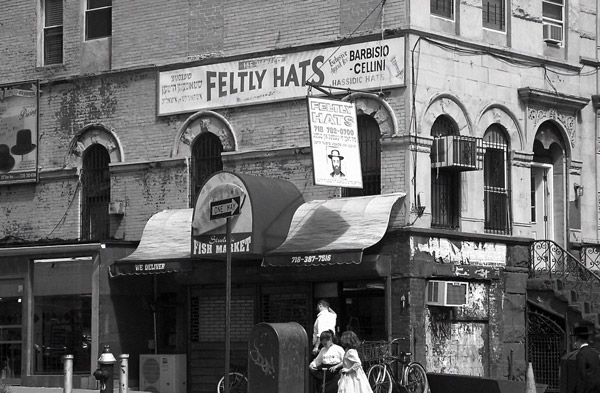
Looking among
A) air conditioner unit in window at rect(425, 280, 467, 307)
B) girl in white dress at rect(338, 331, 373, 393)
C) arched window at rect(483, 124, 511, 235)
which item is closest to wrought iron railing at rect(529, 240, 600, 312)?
arched window at rect(483, 124, 511, 235)

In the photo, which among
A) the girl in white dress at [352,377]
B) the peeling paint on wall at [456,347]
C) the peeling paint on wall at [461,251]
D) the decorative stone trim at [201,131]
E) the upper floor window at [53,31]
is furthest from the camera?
the upper floor window at [53,31]

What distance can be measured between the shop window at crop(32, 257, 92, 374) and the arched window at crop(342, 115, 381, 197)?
22.3ft

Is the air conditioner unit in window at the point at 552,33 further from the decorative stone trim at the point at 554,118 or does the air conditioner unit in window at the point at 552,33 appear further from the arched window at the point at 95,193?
the arched window at the point at 95,193

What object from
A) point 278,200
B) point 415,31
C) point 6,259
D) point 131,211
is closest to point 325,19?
point 415,31

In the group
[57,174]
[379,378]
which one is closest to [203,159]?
[57,174]

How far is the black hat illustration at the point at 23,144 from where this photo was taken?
3378cm

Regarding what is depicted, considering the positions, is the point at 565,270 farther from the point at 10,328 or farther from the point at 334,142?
the point at 10,328

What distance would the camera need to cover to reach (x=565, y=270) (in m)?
30.5

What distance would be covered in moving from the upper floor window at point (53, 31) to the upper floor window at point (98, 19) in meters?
0.90

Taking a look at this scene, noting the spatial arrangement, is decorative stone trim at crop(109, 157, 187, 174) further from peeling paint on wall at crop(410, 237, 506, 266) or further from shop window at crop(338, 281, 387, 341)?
peeling paint on wall at crop(410, 237, 506, 266)

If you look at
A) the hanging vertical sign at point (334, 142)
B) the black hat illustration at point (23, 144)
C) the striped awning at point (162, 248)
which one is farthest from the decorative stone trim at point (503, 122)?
the black hat illustration at point (23, 144)

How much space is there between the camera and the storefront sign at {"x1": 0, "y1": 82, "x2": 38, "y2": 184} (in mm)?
33719

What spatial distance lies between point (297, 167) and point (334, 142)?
97.7 inches

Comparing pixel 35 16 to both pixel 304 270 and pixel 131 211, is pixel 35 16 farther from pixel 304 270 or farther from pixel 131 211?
pixel 304 270
